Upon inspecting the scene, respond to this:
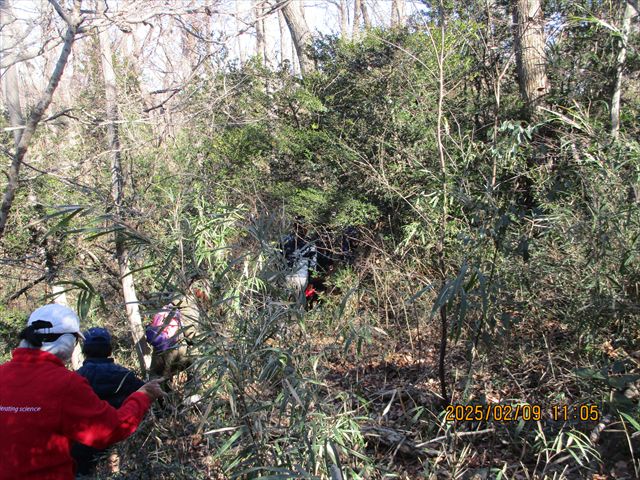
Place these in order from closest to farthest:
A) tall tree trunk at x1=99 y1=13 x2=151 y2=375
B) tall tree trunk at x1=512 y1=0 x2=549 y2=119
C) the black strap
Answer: the black strap → tall tree trunk at x1=99 y1=13 x2=151 y2=375 → tall tree trunk at x1=512 y1=0 x2=549 y2=119

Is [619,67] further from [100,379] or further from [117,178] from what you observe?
[100,379]

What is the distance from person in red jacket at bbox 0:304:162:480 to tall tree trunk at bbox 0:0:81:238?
1730 millimetres

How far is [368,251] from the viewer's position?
25.6ft

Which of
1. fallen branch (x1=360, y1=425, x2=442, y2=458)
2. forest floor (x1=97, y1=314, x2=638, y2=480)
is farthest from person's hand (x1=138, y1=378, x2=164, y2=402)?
fallen branch (x1=360, y1=425, x2=442, y2=458)

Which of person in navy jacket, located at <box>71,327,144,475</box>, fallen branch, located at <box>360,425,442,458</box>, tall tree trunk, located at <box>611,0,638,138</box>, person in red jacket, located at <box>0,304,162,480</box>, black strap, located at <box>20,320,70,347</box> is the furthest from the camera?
tall tree trunk, located at <box>611,0,638,138</box>

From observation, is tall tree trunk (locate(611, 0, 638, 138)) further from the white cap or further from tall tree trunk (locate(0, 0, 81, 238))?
the white cap

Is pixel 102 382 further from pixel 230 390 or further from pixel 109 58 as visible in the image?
pixel 109 58

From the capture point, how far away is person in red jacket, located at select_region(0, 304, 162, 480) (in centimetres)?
238

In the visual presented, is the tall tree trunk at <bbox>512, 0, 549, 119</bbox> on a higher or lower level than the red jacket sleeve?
higher

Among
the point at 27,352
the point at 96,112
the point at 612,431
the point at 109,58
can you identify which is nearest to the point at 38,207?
the point at 96,112

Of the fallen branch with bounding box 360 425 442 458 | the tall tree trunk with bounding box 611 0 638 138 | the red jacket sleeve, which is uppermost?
the tall tree trunk with bounding box 611 0 638 138

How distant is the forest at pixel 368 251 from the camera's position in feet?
10.2
